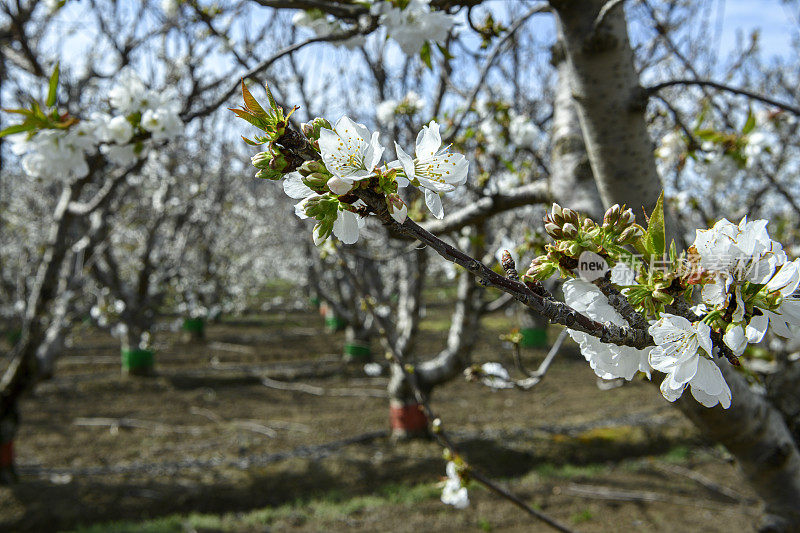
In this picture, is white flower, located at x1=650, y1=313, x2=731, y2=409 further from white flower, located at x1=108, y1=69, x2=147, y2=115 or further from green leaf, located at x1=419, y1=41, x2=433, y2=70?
white flower, located at x1=108, y1=69, x2=147, y2=115

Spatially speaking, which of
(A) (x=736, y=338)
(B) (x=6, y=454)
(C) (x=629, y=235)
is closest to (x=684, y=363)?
(A) (x=736, y=338)

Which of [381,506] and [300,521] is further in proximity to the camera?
[381,506]

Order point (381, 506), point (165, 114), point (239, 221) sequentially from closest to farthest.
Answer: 1. point (165, 114)
2. point (381, 506)
3. point (239, 221)

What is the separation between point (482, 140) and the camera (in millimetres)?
2883

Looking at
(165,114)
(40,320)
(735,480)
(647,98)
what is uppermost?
(165,114)

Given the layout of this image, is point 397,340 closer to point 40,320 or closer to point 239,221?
point 40,320

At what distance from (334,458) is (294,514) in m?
0.92

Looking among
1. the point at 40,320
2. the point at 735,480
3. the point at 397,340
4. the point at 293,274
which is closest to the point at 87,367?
the point at 40,320

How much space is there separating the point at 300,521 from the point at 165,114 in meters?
2.83

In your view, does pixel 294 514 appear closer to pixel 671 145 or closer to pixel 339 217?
pixel 671 145

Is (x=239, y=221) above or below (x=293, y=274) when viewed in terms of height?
above

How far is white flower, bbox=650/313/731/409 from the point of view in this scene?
1.98 feet

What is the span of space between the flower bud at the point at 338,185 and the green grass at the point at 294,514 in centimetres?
311

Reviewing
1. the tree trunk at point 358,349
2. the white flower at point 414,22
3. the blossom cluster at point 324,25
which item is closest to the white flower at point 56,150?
the blossom cluster at point 324,25
